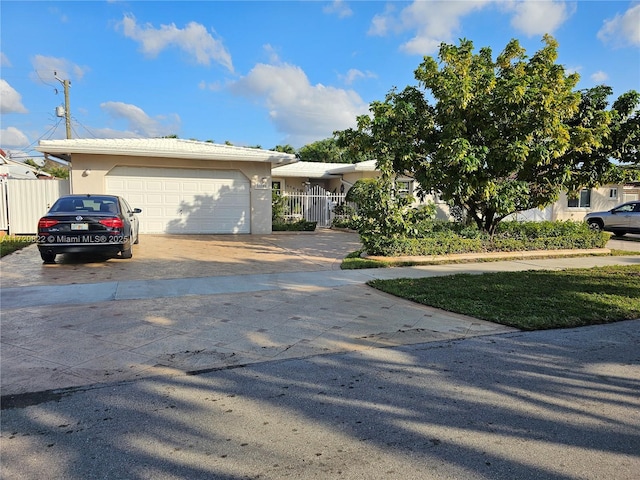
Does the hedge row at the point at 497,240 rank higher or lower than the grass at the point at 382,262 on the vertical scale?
higher

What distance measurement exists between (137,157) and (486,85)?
12.3 metres

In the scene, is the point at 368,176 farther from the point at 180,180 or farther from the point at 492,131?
the point at 492,131

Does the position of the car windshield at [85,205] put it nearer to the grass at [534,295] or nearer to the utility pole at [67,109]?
the grass at [534,295]

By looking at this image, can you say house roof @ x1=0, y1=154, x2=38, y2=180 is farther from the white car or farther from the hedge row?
the white car

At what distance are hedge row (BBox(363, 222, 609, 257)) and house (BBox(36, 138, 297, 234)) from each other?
7.64 m

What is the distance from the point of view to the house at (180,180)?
15.9 m

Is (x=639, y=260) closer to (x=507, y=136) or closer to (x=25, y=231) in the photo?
(x=507, y=136)

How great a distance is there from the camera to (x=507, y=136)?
454 inches

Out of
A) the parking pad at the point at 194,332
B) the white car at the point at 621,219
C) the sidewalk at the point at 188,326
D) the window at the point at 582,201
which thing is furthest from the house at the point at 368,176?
the parking pad at the point at 194,332

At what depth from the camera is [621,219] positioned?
2022 cm

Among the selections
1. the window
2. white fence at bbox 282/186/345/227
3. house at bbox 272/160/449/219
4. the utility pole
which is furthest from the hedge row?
the utility pole

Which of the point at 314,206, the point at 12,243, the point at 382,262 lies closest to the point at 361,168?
the point at 314,206

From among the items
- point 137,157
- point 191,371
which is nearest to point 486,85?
point 191,371

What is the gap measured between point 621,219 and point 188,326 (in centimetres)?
2143
